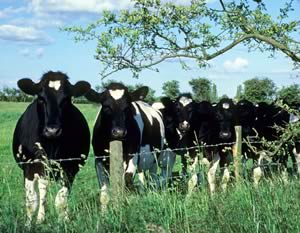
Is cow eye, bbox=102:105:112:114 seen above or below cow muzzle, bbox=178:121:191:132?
above

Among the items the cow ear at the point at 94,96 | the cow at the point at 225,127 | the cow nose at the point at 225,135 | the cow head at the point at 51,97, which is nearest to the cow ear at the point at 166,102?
the cow at the point at 225,127

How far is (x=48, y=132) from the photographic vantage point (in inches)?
320

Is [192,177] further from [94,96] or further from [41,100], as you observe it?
[94,96]

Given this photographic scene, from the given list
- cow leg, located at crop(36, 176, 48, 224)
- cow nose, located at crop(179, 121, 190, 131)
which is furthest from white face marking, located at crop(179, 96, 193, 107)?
cow leg, located at crop(36, 176, 48, 224)

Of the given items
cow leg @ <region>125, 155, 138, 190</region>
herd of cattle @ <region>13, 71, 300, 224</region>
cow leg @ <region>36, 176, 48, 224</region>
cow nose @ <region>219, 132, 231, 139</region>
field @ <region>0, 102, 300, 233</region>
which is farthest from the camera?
cow nose @ <region>219, 132, 231, 139</region>

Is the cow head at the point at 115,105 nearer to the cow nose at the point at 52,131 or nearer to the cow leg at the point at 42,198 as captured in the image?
the cow nose at the point at 52,131

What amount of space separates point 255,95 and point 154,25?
33.4 metres

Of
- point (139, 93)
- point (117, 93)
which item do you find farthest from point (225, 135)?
point (117, 93)

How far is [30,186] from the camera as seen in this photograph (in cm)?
823

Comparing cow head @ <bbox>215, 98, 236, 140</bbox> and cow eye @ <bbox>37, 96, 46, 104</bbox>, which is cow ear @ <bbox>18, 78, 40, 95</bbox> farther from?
cow head @ <bbox>215, 98, 236, 140</bbox>

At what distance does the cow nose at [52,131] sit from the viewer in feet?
26.6

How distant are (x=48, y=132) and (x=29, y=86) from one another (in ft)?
3.47

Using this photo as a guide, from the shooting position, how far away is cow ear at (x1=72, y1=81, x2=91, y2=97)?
9.33m

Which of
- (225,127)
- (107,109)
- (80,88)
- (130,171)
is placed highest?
(80,88)
